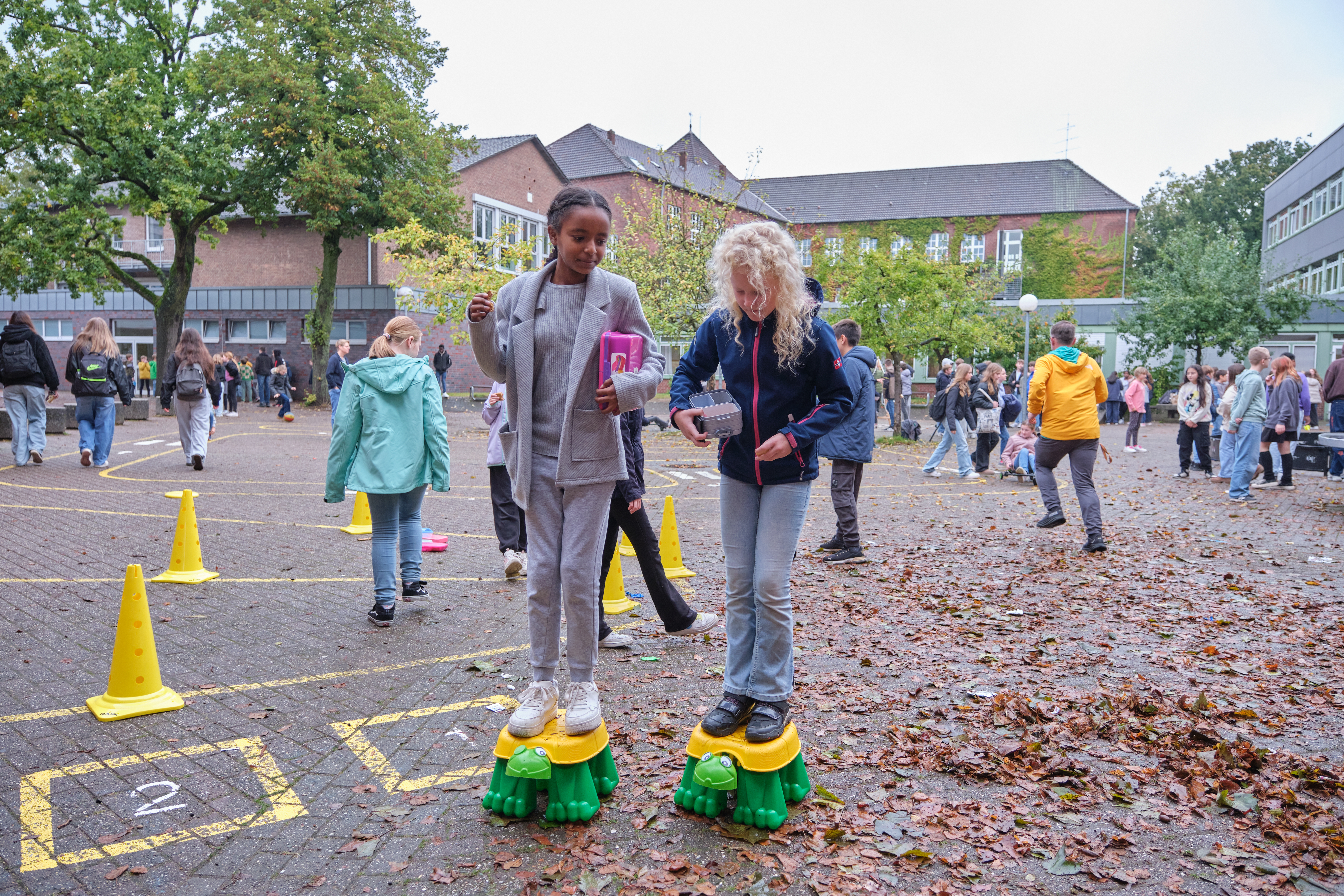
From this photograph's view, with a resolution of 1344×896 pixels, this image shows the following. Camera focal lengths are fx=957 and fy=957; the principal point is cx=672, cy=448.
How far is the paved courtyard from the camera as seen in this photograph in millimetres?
3221

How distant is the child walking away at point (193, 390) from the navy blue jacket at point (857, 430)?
8.93 metres

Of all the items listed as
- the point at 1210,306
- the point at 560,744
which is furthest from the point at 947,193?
the point at 560,744

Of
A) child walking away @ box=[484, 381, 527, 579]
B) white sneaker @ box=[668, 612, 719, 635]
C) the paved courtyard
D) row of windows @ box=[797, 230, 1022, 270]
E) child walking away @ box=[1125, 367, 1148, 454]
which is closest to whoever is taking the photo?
the paved courtyard

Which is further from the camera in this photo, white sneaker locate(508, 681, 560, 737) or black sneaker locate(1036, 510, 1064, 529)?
black sneaker locate(1036, 510, 1064, 529)

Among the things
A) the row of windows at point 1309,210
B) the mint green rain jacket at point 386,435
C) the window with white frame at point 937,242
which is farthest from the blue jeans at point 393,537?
the window with white frame at point 937,242

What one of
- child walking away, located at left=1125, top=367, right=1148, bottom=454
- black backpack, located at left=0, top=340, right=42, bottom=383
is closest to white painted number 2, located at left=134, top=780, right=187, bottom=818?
black backpack, located at left=0, top=340, right=42, bottom=383

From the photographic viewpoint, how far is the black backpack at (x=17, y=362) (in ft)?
44.3

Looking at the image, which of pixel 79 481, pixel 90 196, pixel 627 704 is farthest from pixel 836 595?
pixel 90 196

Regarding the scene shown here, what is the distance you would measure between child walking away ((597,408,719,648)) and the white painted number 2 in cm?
244

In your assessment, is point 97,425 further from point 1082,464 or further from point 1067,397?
point 1082,464

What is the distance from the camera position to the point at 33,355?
1377 cm

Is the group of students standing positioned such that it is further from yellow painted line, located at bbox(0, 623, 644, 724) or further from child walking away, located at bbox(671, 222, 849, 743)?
yellow painted line, located at bbox(0, 623, 644, 724)

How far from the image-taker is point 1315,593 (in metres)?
7.52

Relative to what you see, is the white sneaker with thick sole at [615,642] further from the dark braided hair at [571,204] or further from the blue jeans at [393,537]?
the dark braided hair at [571,204]
